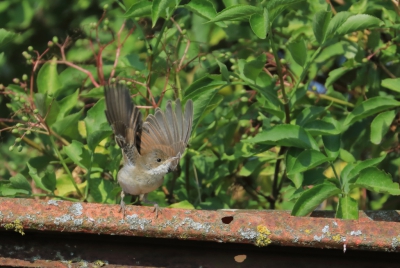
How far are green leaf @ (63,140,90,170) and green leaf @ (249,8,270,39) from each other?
868 mm

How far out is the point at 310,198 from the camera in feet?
7.82

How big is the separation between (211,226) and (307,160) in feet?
2.66

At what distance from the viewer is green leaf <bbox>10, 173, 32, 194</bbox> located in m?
2.68

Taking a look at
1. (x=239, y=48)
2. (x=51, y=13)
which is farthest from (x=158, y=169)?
(x=51, y=13)

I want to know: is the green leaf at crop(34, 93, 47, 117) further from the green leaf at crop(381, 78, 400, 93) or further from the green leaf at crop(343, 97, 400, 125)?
the green leaf at crop(381, 78, 400, 93)

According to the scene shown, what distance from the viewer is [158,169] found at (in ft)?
10.8

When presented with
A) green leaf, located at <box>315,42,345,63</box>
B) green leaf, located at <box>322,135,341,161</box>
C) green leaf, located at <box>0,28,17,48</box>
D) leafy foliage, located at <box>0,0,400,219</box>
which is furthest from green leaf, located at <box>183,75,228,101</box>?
green leaf, located at <box>315,42,345,63</box>

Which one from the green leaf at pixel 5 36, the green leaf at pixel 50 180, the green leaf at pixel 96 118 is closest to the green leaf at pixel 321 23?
the green leaf at pixel 96 118

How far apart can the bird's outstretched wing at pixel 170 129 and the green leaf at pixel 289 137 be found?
0.95 ft

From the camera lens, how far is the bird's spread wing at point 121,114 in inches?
114

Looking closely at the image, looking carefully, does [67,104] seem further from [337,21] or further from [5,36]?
[337,21]

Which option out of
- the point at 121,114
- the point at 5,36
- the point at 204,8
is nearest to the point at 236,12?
the point at 204,8

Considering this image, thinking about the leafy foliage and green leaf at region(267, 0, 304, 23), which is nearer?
green leaf at region(267, 0, 304, 23)

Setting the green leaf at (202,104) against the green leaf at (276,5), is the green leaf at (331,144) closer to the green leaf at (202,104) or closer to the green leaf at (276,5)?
the green leaf at (202,104)
